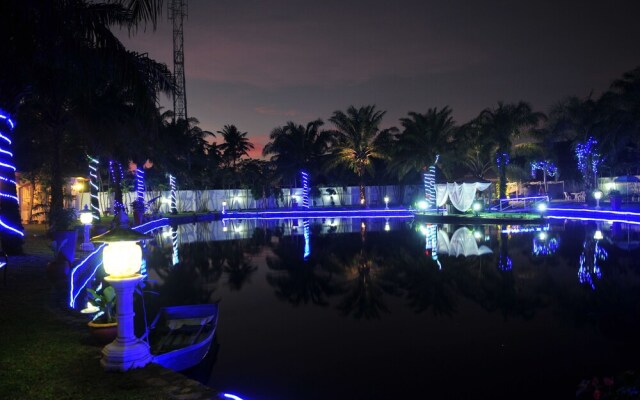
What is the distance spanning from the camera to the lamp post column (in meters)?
5.64

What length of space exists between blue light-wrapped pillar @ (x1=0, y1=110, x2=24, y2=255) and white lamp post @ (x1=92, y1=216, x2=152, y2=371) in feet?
34.1

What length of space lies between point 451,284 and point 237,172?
42.1 metres

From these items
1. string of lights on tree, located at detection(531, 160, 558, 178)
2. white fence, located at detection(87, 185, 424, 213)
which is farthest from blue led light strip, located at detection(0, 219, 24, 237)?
string of lights on tree, located at detection(531, 160, 558, 178)

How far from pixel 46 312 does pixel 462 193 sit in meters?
26.7

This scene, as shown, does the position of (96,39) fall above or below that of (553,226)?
above

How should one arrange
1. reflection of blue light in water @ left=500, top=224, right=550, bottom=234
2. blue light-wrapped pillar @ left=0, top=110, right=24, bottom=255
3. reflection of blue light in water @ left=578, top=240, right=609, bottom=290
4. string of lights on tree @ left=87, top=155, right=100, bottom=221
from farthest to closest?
string of lights on tree @ left=87, top=155, right=100, bottom=221
reflection of blue light in water @ left=500, top=224, right=550, bottom=234
blue light-wrapped pillar @ left=0, top=110, right=24, bottom=255
reflection of blue light in water @ left=578, top=240, right=609, bottom=290

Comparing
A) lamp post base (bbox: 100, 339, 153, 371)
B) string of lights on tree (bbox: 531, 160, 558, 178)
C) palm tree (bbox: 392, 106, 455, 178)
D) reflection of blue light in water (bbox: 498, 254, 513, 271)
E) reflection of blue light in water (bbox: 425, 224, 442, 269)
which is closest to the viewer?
lamp post base (bbox: 100, 339, 153, 371)

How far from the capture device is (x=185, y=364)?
21.9ft

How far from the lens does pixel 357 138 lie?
45.7m

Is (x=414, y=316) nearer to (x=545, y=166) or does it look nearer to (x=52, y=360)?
(x=52, y=360)

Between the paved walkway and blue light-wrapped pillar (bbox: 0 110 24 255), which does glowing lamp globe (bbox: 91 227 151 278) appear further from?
blue light-wrapped pillar (bbox: 0 110 24 255)

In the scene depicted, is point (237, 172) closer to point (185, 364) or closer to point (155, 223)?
point (155, 223)

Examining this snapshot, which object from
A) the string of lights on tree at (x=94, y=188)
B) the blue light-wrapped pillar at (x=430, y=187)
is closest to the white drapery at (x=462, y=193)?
the blue light-wrapped pillar at (x=430, y=187)

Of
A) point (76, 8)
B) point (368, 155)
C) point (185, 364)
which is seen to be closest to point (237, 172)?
point (368, 155)
